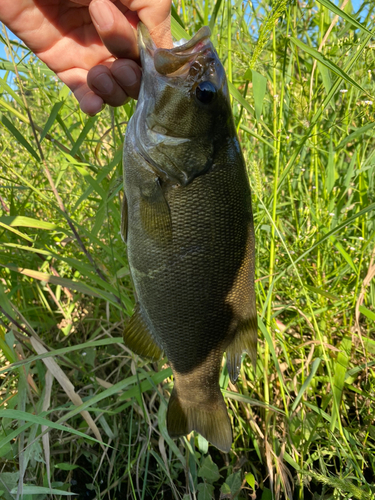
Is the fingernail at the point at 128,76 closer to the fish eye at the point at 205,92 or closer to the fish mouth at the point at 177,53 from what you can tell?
the fish mouth at the point at 177,53

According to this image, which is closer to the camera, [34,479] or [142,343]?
[142,343]

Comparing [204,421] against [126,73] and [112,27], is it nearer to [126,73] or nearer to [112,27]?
[126,73]

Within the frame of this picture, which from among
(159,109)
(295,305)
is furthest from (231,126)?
(295,305)

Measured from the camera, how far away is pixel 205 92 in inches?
51.8

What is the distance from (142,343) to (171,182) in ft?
2.20

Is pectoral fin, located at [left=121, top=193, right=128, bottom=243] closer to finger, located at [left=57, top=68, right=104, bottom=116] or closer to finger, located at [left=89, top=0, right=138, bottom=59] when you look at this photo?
finger, located at [left=57, top=68, right=104, bottom=116]

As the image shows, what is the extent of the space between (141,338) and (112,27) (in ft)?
4.09

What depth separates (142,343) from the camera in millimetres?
1508

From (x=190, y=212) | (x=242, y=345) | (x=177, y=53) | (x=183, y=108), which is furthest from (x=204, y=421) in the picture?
(x=177, y=53)

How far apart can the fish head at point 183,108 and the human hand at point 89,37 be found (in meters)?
0.20

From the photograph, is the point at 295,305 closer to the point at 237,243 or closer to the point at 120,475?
the point at 237,243

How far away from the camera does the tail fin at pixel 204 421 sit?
1.46 m

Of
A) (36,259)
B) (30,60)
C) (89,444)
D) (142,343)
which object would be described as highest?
(30,60)

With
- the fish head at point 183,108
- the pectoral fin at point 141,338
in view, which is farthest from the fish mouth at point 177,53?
the pectoral fin at point 141,338
